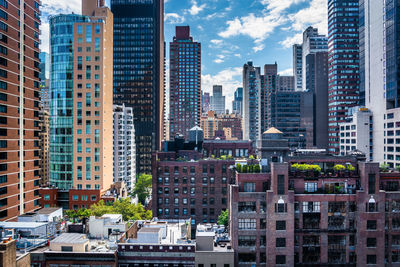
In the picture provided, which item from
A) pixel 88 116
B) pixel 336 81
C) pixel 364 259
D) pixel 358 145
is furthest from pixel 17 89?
pixel 336 81

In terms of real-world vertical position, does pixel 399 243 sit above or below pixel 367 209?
below

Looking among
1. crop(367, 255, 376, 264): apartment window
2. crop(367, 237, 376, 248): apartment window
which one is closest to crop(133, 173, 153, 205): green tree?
crop(367, 255, 376, 264): apartment window

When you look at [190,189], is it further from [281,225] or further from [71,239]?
[71,239]

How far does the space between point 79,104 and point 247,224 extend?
80349mm

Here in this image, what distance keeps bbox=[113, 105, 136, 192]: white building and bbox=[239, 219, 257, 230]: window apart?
3426 inches

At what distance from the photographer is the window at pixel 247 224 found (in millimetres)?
55438

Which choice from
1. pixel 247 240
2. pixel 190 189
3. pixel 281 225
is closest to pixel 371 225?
pixel 281 225

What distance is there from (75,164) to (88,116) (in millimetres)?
17235

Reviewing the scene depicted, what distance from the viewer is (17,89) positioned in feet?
284

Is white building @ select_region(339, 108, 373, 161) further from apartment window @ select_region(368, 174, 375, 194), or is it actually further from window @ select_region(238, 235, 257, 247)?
window @ select_region(238, 235, 257, 247)

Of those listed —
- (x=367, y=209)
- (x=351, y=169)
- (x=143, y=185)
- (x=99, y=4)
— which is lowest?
(x=143, y=185)

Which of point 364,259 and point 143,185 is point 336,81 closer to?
point 143,185

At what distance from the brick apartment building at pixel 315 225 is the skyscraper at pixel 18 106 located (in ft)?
199

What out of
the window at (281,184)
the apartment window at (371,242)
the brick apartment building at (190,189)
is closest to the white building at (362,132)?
the brick apartment building at (190,189)
